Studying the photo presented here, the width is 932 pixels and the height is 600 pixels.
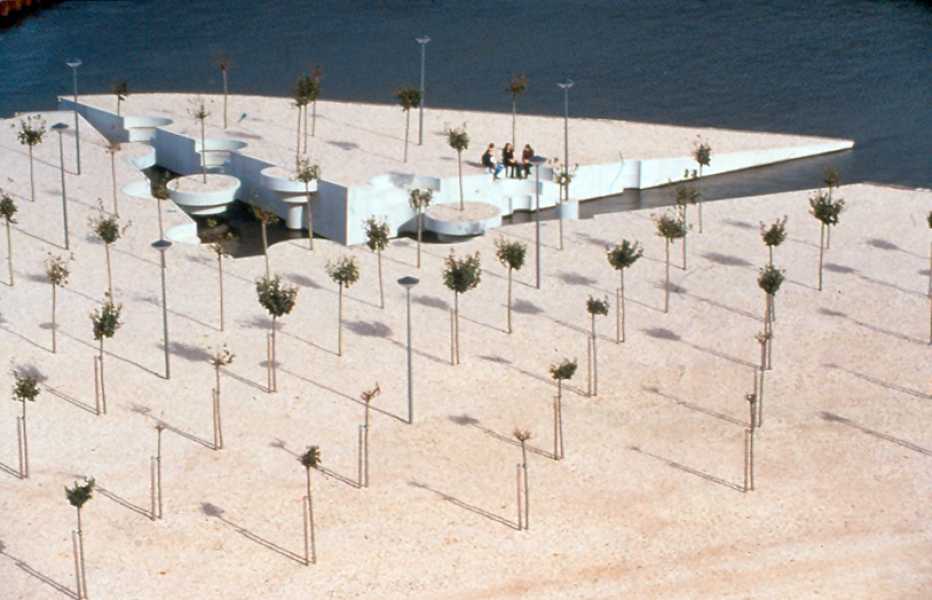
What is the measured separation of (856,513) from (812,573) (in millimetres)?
2426

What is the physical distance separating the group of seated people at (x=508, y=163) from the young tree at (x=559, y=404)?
15481mm

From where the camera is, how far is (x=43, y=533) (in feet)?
120

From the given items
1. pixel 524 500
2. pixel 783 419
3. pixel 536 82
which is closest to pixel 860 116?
pixel 536 82

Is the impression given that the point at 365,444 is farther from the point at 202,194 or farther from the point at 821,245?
the point at 202,194

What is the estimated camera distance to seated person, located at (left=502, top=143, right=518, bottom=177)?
56.8 m

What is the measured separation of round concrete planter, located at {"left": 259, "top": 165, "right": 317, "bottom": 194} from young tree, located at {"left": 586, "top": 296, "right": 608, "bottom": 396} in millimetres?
11742

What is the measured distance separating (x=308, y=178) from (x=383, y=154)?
585cm

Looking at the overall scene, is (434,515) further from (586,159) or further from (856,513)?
(586,159)

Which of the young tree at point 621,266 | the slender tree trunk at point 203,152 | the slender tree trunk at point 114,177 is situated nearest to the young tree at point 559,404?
the young tree at point 621,266

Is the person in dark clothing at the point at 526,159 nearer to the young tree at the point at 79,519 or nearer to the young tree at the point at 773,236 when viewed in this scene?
the young tree at the point at 773,236

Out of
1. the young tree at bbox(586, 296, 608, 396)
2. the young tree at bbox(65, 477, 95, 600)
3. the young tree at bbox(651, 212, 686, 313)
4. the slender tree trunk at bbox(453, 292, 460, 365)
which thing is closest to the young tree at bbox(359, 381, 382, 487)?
the slender tree trunk at bbox(453, 292, 460, 365)

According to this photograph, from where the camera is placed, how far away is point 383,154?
A: 58.7 meters

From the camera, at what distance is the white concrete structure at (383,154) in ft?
→ 180

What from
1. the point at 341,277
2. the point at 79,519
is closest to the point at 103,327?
the point at 341,277
